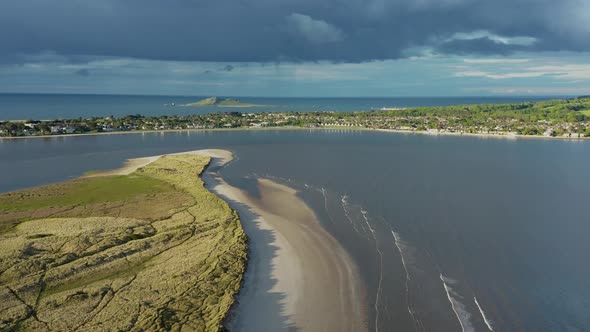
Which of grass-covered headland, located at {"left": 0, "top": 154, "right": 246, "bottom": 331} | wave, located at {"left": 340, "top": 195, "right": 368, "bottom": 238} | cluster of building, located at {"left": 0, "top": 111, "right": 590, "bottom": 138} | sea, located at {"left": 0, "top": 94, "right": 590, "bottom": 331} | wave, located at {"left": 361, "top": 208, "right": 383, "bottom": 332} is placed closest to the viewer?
grass-covered headland, located at {"left": 0, "top": 154, "right": 246, "bottom": 331}

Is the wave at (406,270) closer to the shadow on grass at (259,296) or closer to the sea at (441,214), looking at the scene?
the sea at (441,214)

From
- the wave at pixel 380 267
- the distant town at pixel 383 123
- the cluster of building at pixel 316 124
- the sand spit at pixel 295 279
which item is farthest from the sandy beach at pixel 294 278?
the distant town at pixel 383 123

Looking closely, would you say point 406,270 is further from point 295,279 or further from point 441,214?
point 441,214

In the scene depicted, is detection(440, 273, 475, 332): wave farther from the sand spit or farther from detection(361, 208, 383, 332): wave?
the sand spit

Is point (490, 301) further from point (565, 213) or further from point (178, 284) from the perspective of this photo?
point (565, 213)

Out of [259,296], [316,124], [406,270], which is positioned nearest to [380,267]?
[406,270]

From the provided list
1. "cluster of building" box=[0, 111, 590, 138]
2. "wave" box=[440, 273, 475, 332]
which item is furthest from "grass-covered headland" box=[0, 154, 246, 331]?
"cluster of building" box=[0, 111, 590, 138]
